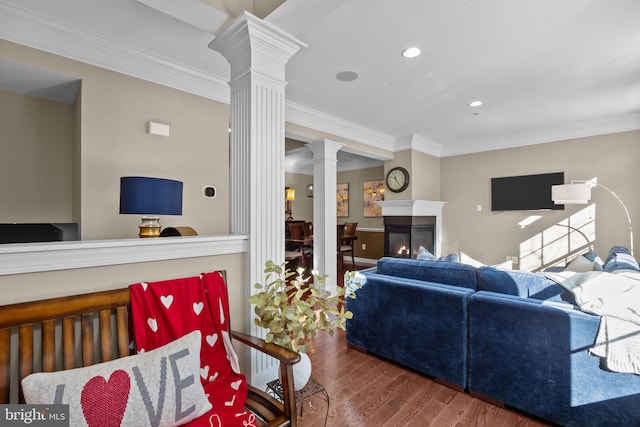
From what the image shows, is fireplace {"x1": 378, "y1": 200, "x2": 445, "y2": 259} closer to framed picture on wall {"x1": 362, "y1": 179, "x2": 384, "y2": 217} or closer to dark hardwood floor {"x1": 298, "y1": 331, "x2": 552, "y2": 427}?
framed picture on wall {"x1": 362, "y1": 179, "x2": 384, "y2": 217}

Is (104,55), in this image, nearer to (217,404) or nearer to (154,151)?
(154,151)

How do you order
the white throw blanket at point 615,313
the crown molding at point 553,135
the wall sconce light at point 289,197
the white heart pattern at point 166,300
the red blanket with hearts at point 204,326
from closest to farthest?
the red blanket with hearts at point 204,326, the white heart pattern at point 166,300, the white throw blanket at point 615,313, the crown molding at point 553,135, the wall sconce light at point 289,197

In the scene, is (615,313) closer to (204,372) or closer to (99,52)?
(204,372)

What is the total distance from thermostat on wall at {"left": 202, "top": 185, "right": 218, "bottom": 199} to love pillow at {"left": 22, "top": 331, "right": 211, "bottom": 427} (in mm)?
2023

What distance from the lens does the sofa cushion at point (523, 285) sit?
76.0 inches

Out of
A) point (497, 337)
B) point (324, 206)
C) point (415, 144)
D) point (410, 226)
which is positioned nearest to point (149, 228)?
point (497, 337)

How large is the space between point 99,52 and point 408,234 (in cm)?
469

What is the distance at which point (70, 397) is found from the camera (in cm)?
94

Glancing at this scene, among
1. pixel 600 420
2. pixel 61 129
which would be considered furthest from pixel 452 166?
pixel 61 129

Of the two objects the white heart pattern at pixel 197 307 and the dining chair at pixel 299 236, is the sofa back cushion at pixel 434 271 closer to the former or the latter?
the white heart pattern at pixel 197 307

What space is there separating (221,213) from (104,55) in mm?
1607

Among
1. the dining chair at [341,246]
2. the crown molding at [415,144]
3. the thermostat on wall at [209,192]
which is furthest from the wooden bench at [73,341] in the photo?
the dining chair at [341,246]

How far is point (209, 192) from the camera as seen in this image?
3.03 m

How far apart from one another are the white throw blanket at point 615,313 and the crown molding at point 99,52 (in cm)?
337
